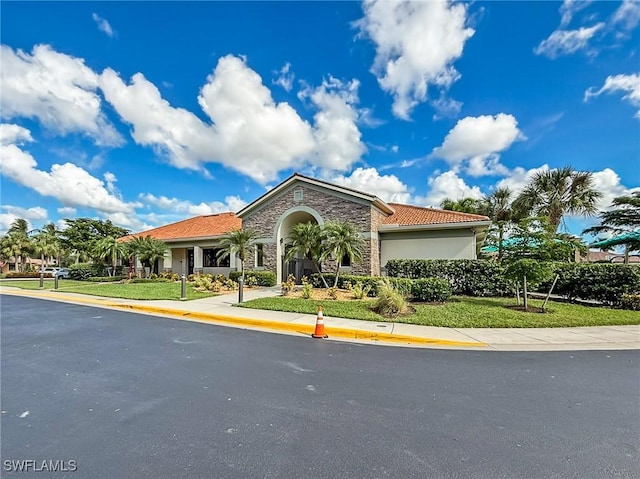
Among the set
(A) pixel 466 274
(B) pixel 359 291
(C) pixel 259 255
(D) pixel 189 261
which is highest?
(C) pixel 259 255

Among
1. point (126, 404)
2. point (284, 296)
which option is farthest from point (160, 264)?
point (126, 404)

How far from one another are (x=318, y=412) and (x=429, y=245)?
14.3 meters

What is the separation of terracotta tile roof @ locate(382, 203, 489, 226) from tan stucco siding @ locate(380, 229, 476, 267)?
617 mm

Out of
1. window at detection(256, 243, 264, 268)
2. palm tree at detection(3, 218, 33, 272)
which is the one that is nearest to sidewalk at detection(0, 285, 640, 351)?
window at detection(256, 243, 264, 268)

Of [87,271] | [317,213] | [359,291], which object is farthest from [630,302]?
[87,271]

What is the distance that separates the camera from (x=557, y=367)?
→ 18.0ft

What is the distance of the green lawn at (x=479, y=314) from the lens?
873cm

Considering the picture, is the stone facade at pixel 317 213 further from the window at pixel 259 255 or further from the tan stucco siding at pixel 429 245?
the tan stucco siding at pixel 429 245

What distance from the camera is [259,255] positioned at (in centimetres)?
1997

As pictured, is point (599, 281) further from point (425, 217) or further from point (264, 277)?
point (264, 277)

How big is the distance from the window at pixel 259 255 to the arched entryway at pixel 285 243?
1324mm

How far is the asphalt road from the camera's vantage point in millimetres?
2844

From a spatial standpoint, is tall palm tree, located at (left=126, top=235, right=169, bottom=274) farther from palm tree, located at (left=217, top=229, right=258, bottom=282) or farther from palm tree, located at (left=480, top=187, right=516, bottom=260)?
palm tree, located at (left=480, top=187, right=516, bottom=260)

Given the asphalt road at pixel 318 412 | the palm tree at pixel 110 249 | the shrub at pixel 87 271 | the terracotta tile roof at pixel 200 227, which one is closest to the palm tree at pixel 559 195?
the asphalt road at pixel 318 412
